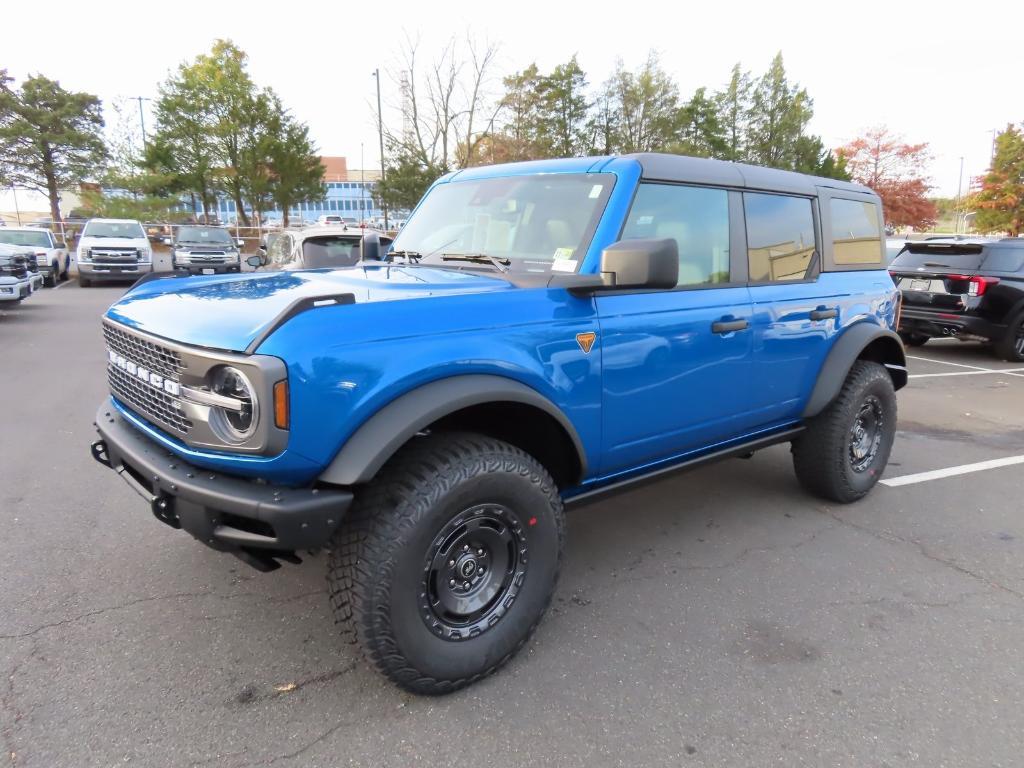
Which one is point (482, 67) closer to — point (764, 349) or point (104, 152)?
point (104, 152)

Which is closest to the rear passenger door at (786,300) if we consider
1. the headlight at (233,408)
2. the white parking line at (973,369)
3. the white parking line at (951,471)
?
the white parking line at (951,471)

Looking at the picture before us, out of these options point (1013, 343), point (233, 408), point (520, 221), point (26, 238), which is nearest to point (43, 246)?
point (26, 238)

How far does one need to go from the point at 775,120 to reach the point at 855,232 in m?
38.3

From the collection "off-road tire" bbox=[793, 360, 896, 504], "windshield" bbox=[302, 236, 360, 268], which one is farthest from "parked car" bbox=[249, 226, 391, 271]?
"off-road tire" bbox=[793, 360, 896, 504]

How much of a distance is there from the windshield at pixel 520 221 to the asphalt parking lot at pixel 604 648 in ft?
5.25

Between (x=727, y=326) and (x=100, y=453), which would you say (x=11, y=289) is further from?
(x=727, y=326)

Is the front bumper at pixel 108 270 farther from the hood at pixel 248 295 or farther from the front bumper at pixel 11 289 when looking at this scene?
the hood at pixel 248 295

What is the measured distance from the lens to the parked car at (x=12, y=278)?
10.9 meters

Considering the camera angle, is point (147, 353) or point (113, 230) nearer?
point (147, 353)

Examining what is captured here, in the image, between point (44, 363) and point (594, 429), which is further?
point (44, 363)

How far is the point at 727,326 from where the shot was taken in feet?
10.6

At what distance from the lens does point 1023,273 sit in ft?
30.4

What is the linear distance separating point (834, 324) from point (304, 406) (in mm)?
3228

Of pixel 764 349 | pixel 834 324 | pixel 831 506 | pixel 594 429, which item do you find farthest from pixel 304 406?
pixel 831 506
